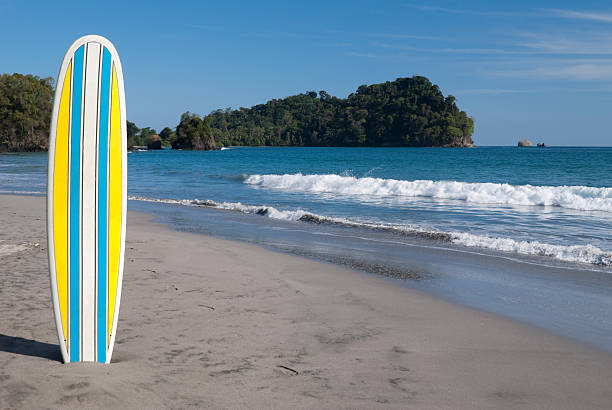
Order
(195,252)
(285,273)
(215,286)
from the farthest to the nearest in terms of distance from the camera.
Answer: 1. (195,252)
2. (285,273)
3. (215,286)

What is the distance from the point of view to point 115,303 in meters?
2.79

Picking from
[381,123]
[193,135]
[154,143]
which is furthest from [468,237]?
[381,123]

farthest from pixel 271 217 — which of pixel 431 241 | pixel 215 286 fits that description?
pixel 215 286

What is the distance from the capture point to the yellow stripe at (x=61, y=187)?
8.51 feet

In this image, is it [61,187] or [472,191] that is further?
[472,191]

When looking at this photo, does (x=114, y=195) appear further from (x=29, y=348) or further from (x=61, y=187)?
(x=29, y=348)

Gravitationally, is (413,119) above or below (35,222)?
above

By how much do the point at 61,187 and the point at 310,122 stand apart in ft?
442

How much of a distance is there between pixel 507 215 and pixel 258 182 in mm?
16168

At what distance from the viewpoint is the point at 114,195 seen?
8.87 feet

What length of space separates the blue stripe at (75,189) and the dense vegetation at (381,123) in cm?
10567

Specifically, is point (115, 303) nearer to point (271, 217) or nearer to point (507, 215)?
point (271, 217)

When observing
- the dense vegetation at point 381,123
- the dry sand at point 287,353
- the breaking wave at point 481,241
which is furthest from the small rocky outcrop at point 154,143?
the dry sand at point 287,353

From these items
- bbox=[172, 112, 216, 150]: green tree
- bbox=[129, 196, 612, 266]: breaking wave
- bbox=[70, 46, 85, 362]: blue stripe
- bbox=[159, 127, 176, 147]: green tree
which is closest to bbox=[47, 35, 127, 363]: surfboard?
bbox=[70, 46, 85, 362]: blue stripe
